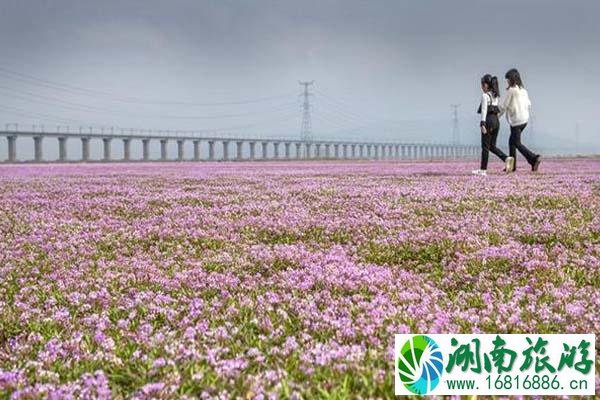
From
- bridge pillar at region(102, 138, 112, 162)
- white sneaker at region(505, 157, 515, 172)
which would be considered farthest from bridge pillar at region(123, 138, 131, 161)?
white sneaker at region(505, 157, 515, 172)

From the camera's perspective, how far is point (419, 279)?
6477 mm

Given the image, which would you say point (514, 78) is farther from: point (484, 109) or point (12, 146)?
point (12, 146)

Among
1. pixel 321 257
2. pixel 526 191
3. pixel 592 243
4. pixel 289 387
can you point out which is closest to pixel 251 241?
pixel 321 257

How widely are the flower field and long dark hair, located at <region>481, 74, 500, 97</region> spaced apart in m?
11.6

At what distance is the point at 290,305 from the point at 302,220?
549 cm

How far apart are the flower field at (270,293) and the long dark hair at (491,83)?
1164cm

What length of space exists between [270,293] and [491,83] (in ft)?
64.0

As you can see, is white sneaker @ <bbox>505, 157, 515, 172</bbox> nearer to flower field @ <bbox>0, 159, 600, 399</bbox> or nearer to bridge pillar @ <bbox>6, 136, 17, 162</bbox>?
flower field @ <bbox>0, 159, 600, 399</bbox>

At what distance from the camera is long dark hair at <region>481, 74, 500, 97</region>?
22547 millimetres

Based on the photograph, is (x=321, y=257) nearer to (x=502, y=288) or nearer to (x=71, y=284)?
(x=502, y=288)

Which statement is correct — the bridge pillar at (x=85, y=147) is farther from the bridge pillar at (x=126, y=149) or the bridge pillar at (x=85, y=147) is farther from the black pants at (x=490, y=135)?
the black pants at (x=490, y=135)

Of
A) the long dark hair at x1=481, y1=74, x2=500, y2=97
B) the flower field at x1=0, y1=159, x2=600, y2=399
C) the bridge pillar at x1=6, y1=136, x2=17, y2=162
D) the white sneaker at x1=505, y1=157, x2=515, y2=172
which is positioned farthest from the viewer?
the bridge pillar at x1=6, y1=136, x2=17, y2=162

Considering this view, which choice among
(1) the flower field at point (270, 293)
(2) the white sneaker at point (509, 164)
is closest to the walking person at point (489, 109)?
(2) the white sneaker at point (509, 164)

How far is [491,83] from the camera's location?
22.8 meters
